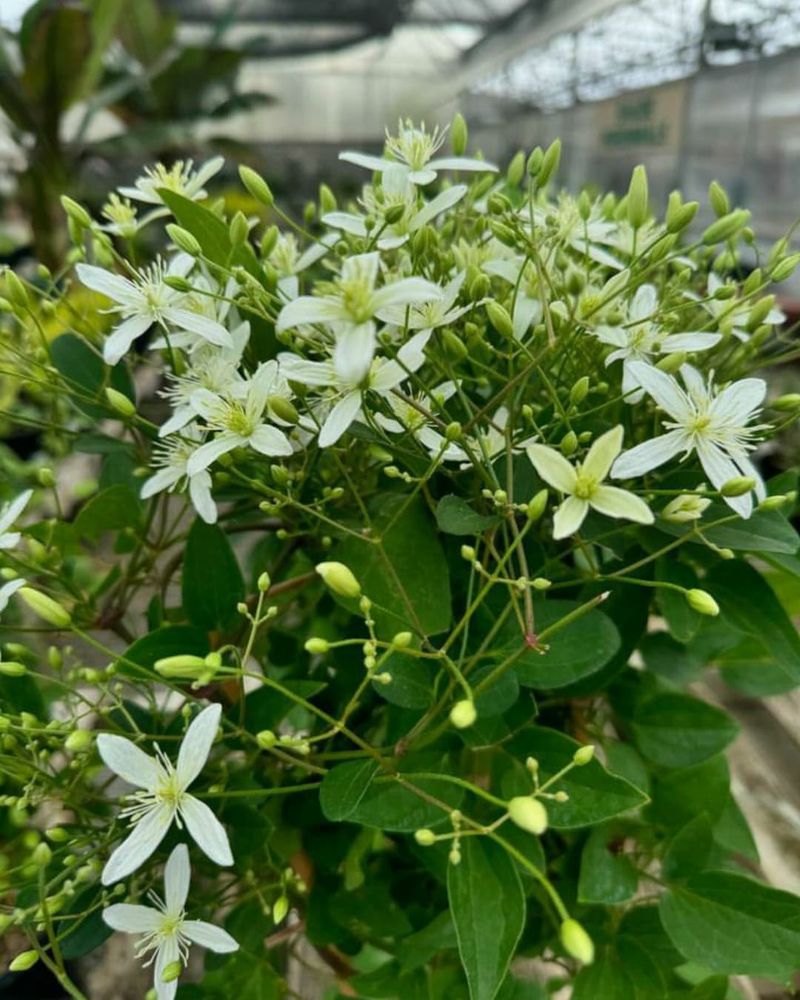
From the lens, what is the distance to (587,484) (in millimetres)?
286

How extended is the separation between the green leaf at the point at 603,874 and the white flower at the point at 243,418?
0.78ft

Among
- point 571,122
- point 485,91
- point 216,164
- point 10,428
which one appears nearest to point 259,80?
point 485,91

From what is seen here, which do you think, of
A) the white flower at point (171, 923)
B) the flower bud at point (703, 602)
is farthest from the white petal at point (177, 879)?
the flower bud at point (703, 602)

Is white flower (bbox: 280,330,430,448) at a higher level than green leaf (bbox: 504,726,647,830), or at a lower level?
higher

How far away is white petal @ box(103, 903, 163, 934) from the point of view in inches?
11.8

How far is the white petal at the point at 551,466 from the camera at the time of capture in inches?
10.9

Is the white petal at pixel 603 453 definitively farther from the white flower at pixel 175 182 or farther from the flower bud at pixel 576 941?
the white flower at pixel 175 182

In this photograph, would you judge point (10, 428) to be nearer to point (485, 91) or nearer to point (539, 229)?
point (539, 229)

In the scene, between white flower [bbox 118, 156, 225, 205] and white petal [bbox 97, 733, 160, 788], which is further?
white flower [bbox 118, 156, 225, 205]

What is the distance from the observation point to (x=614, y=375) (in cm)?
39

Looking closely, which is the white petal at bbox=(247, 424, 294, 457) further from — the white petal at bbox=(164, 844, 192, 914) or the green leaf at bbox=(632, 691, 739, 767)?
the green leaf at bbox=(632, 691, 739, 767)

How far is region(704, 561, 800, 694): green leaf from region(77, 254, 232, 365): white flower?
25cm

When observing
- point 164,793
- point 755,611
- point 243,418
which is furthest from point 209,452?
point 755,611

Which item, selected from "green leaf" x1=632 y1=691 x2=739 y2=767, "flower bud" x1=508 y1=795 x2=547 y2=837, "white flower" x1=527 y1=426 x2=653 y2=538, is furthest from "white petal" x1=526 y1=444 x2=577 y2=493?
"green leaf" x1=632 y1=691 x2=739 y2=767
